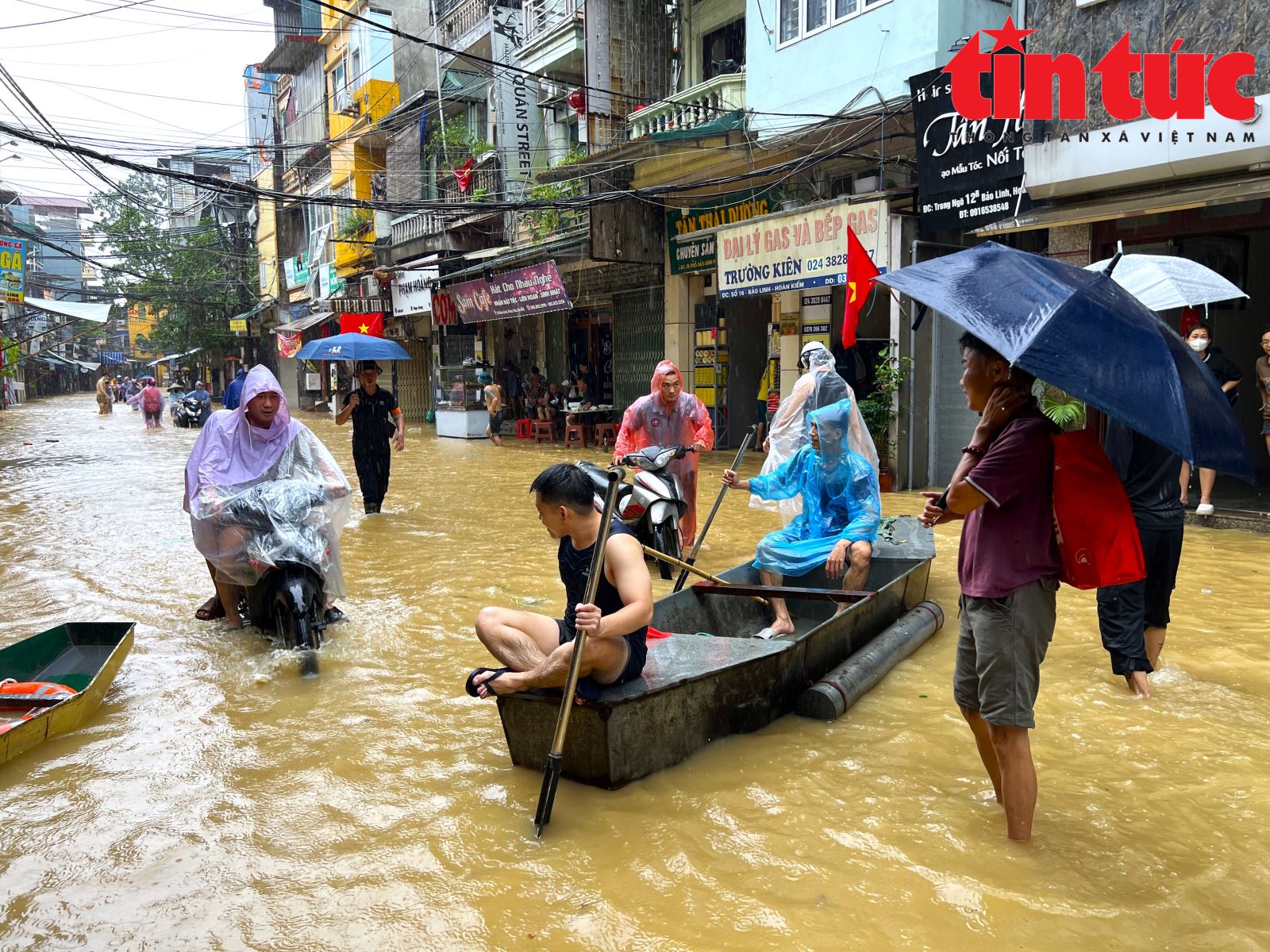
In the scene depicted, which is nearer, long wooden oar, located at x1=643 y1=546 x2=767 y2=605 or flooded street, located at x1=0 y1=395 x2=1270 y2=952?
flooded street, located at x1=0 y1=395 x2=1270 y2=952

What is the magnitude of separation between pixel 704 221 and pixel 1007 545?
1314 centimetres

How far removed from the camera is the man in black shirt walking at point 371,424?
374 inches

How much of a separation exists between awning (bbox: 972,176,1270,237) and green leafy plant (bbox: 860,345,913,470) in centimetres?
186

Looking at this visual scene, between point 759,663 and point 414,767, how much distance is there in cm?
158

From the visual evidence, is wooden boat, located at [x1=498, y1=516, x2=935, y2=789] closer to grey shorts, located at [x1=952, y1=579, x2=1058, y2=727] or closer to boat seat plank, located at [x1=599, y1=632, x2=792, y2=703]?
boat seat plank, located at [x1=599, y1=632, x2=792, y2=703]

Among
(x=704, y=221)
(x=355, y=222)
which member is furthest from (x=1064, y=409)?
(x=355, y=222)

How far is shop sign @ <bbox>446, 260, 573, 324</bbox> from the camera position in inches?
677

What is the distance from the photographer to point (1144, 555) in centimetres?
421

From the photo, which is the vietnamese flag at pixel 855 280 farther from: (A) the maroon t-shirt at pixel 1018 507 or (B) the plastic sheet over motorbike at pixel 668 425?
(A) the maroon t-shirt at pixel 1018 507

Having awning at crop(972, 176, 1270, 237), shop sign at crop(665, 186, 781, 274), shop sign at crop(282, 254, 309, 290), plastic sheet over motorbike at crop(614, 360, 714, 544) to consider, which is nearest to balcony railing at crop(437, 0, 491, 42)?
shop sign at crop(665, 186, 781, 274)

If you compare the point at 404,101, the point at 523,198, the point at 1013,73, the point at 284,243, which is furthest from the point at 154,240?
the point at 1013,73

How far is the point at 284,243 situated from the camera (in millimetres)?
A: 37094

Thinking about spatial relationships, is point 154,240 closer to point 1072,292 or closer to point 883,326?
point 883,326

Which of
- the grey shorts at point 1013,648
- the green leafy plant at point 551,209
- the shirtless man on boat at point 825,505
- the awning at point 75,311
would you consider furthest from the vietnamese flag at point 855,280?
the awning at point 75,311
